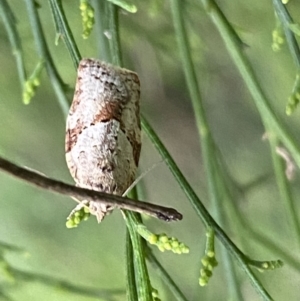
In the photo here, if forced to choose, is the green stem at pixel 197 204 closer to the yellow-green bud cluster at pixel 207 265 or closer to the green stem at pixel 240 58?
the yellow-green bud cluster at pixel 207 265

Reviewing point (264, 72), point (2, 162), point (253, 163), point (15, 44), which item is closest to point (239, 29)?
point (264, 72)

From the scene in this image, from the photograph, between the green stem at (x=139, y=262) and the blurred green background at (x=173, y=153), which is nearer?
the green stem at (x=139, y=262)

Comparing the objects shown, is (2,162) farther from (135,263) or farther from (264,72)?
(264,72)

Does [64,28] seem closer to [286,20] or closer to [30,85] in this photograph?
[30,85]

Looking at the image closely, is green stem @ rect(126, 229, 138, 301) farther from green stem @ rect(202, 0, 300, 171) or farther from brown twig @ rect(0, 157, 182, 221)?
green stem @ rect(202, 0, 300, 171)

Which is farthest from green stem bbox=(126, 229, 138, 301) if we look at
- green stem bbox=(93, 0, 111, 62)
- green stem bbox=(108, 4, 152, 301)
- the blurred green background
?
the blurred green background

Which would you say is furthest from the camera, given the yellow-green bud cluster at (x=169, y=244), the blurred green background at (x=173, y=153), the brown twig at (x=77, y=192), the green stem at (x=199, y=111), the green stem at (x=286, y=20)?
the blurred green background at (x=173, y=153)

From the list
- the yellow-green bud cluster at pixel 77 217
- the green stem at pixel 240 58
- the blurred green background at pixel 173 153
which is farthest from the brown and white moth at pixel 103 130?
the blurred green background at pixel 173 153
